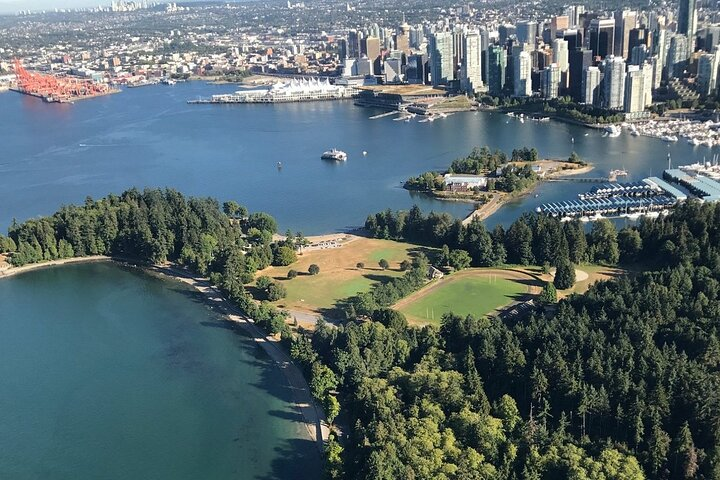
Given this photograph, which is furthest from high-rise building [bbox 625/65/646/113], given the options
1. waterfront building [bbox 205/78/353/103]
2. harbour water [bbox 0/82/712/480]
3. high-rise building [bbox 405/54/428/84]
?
waterfront building [bbox 205/78/353/103]

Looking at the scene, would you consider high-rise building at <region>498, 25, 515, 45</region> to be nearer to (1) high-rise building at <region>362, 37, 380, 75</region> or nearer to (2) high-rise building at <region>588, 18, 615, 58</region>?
(1) high-rise building at <region>362, 37, 380, 75</region>

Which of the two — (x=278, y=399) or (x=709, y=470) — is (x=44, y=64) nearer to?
(x=278, y=399)

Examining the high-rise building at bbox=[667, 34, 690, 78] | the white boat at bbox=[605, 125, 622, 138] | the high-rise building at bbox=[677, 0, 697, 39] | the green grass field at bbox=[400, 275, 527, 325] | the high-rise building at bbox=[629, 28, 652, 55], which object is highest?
the high-rise building at bbox=[677, 0, 697, 39]

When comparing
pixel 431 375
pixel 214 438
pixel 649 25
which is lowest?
pixel 214 438

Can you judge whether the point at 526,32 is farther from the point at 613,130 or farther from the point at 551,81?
the point at 613,130

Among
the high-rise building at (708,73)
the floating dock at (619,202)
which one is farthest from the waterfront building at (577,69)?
the floating dock at (619,202)

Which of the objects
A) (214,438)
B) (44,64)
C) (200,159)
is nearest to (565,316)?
(214,438)
